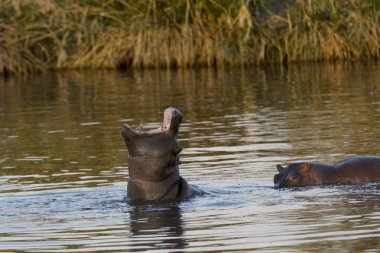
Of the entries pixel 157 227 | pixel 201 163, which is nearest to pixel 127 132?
pixel 157 227

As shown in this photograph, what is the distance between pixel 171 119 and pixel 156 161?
0.38 meters

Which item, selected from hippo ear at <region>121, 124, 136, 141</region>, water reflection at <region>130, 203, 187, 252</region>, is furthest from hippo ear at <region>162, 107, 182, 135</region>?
water reflection at <region>130, 203, 187, 252</region>

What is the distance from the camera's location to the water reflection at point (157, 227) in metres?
7.77

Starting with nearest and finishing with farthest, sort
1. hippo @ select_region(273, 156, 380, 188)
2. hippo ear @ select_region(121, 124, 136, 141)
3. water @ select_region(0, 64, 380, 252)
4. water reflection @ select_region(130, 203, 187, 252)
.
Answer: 1. water reflection @ select_region(130, 203, 187, 252)
2. water @ select_region(0, 64, 380, 252)
3. hippo ear @ select_region(121, 124, 136, 141)
4. hippo @ select_region(273, 156, 380, 188)

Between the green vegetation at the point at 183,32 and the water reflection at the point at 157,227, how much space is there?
18.1 meters

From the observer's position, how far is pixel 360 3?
26.9 meters

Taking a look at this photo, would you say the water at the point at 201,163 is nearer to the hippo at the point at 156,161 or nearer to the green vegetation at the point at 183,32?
the hippo at the point at 156,161

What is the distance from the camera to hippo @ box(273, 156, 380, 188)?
10164 millimetres

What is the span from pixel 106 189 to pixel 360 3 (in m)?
17.4

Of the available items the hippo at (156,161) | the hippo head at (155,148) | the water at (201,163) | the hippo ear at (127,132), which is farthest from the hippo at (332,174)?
the hippo ear at (127,132)

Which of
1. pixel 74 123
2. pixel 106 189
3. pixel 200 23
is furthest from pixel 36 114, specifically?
pixel 200 23

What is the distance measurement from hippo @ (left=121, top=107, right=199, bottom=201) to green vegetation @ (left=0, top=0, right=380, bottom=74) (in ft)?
58.1

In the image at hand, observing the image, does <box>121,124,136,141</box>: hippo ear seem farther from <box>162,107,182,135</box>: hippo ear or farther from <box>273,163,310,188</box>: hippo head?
<box>273,163,310,188</box>: hippo head

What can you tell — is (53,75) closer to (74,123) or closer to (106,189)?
(74,123)
